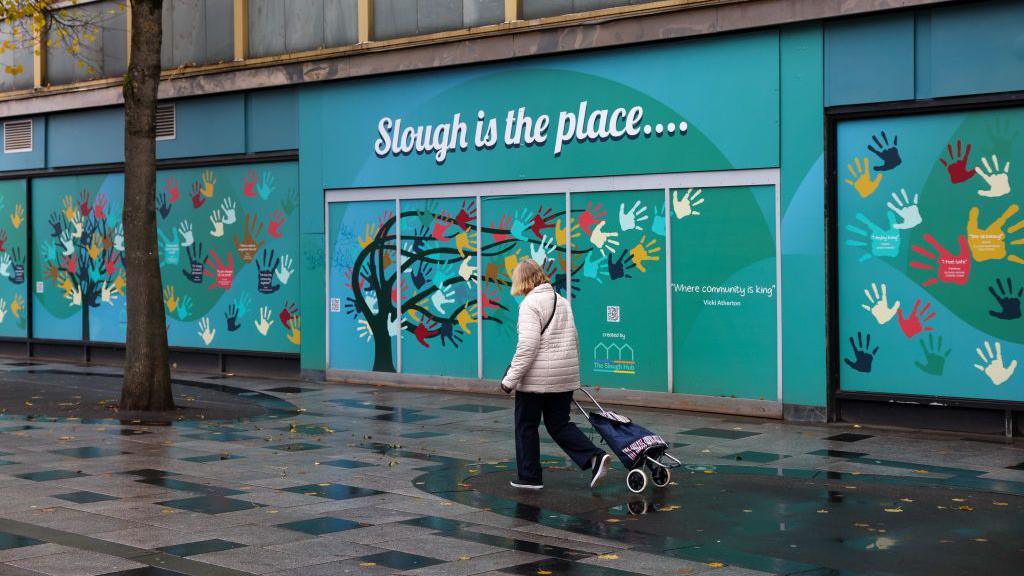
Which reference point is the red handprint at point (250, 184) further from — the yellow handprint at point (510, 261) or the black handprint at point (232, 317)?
the yellow handprint at point (510, 261)

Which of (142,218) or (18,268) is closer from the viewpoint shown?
(142,218)

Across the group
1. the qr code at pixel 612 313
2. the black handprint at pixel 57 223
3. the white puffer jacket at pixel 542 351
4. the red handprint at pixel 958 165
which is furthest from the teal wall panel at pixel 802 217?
the black handprint at pixel 57 223

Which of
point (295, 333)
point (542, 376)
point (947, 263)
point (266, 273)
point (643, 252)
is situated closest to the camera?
point (542, 376)

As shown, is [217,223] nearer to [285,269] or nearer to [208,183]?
[208,183]

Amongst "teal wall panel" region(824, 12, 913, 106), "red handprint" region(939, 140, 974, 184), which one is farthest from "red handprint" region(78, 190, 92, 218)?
"red handprint" region(939, 140, 974, 184)

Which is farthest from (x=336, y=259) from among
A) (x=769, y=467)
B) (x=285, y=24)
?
(x=769, y=467)

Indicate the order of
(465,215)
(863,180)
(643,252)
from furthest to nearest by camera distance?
(465,215), (643,252), (863,180)

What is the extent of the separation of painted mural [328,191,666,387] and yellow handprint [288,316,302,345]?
0.70m

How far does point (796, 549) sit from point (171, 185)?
1541 cm

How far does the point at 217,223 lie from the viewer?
66.9 feet

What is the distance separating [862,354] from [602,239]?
3.52m

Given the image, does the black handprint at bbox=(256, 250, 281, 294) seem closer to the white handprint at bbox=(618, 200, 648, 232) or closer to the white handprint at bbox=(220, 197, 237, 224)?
the white handprint at bbox=(220, 197, 237, 224)

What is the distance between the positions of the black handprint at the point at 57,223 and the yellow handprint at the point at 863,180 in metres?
14.6

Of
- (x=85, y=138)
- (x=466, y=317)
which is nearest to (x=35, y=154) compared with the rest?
(x=85, y=138)
